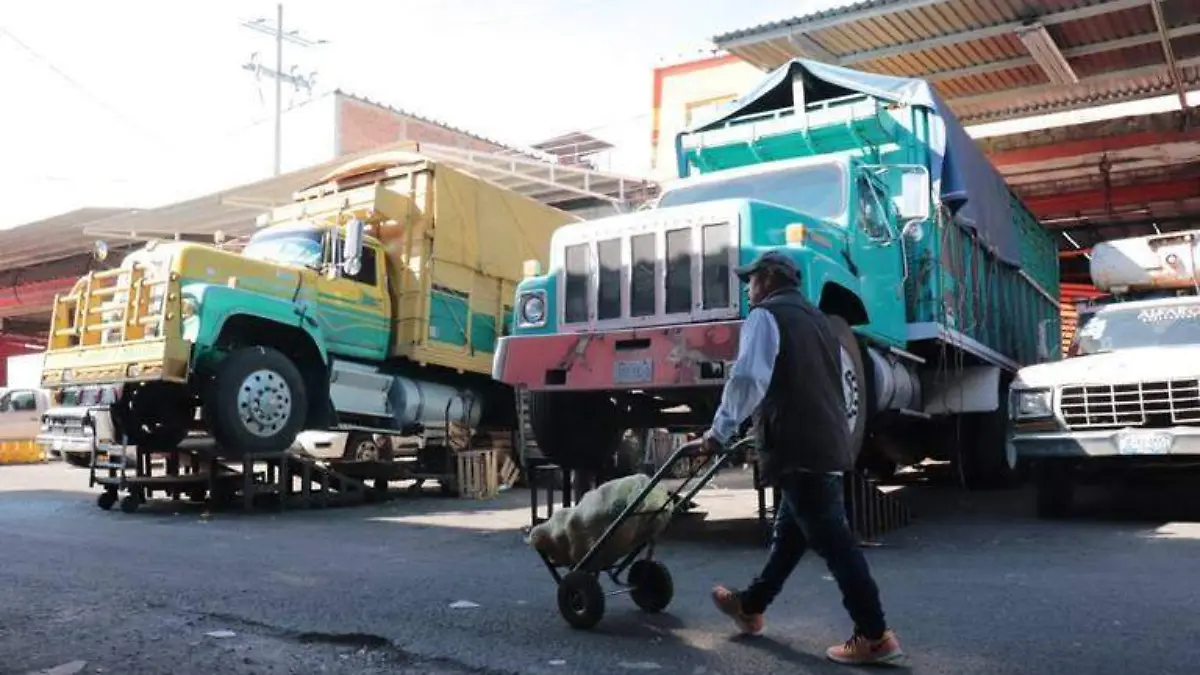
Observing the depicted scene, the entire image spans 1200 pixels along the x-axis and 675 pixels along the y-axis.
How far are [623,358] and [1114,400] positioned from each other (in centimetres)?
393

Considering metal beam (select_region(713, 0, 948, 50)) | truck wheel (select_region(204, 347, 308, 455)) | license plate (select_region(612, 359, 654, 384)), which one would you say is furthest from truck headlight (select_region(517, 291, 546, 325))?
metal beam (select_region(713, 0, 948, 50))

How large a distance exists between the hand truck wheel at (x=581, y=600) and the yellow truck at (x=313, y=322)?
621 cm

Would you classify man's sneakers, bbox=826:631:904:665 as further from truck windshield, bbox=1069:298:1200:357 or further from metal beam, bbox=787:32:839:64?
metal beam, bbox=787:32:839:64

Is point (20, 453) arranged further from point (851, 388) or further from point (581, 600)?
point (581, 600)

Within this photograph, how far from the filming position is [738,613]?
166 inches

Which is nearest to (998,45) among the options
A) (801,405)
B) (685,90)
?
(801,405)

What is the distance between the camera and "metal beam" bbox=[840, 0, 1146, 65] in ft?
37.2

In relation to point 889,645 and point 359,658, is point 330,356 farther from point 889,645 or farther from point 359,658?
point 889,645

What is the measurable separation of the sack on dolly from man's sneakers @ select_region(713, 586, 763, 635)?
50 cm

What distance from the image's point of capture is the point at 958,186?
355 inches

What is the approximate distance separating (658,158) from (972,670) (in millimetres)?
21452

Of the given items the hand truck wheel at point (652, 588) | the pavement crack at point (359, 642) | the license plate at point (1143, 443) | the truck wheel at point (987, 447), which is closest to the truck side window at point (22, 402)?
the truck wheel at point (987, 447)

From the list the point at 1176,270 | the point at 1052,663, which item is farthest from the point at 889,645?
the point at 1176,270

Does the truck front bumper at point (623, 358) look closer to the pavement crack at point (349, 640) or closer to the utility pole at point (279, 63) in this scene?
the pavement crack at point (349, 640)
